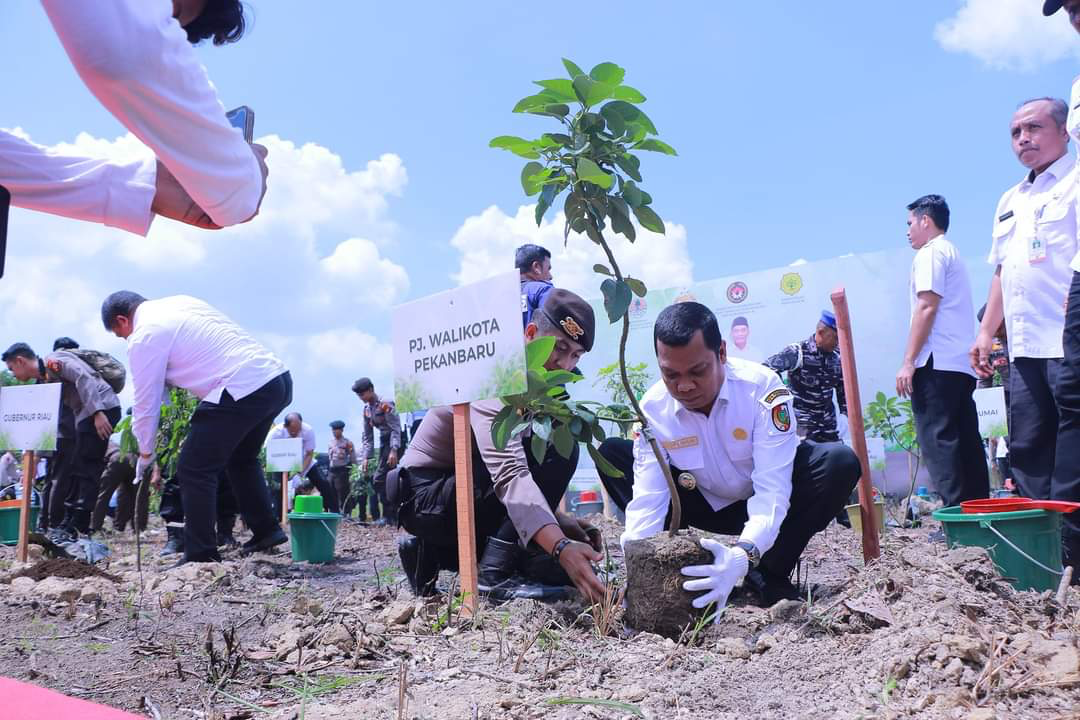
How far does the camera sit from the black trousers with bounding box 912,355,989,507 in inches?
130

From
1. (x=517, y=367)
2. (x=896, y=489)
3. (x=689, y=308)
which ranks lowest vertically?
(x=896, y=489)

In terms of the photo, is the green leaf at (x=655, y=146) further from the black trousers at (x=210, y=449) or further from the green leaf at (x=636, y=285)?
the black trousers at (x=210, y=449)

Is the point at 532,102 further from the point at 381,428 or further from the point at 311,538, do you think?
the point at 381,428

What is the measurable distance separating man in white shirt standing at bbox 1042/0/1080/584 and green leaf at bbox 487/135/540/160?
1.61 metres

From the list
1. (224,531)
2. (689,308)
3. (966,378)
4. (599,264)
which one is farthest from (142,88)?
(224,531)

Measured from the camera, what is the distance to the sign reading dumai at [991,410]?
6.72 metres

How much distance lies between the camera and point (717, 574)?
196cm

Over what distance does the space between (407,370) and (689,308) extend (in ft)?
3.03

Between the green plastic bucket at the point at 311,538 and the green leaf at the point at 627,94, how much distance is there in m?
3.38

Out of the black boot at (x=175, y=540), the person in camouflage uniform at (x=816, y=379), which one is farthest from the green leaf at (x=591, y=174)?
the black boot at (x=175, y=540)

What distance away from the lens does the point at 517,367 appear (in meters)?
2.09

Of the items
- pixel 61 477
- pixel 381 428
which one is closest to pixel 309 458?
pixel 381 428

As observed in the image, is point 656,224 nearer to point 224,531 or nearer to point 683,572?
point 683,572

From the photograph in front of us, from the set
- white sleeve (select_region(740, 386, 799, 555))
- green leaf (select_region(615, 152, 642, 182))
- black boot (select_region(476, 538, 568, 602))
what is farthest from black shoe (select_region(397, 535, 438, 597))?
green leaf (select_region(615, 152, 642, 182))
